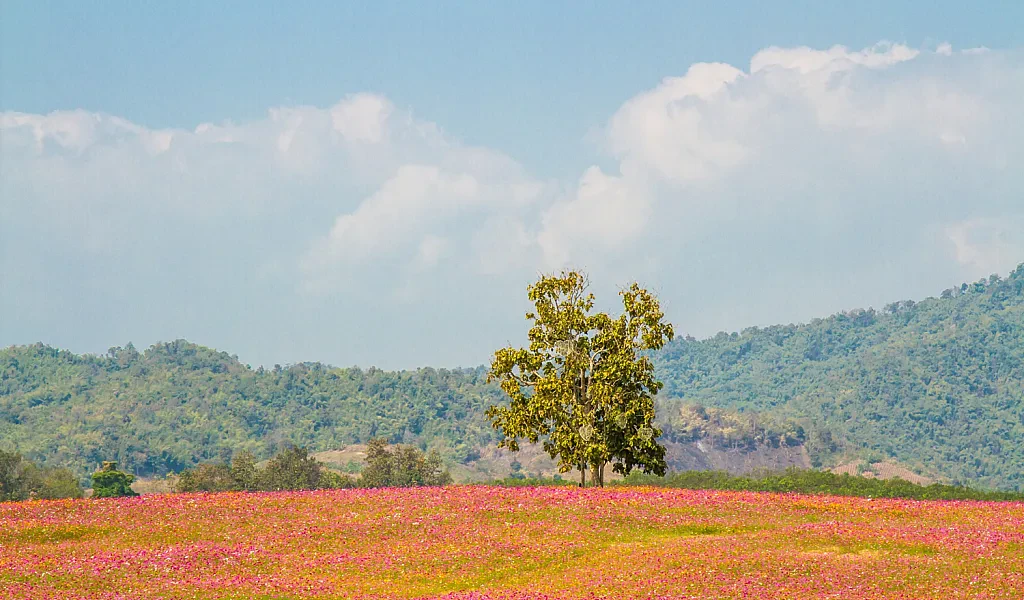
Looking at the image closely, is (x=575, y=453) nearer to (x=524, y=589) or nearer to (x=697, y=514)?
(x=697, y=514)

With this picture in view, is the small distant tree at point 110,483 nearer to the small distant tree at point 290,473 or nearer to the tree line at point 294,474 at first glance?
the tree line at point 294,474

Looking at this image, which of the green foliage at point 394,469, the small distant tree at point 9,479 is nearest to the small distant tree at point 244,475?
the green foliage at point 394,469

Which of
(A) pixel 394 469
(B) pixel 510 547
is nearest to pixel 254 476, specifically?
(A) pixel 394 469

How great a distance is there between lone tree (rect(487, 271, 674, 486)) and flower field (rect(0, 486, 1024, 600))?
636cm

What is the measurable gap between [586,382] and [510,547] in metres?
20.6

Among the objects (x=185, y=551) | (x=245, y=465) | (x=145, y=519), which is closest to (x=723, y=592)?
(x=185, y=551)

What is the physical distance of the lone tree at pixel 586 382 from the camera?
56.1 meters

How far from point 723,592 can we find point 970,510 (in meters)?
20.3

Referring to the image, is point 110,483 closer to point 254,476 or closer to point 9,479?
point 9,479

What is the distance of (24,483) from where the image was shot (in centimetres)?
13550

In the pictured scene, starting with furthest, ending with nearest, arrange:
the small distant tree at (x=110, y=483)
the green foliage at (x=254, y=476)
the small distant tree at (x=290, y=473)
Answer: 1. the small distant tree at (x=110, y=483)
2. the small distant tree at (x=290, y=473)
3. the green foliage at (x=254, y=476)

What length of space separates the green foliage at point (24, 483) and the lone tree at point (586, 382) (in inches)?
3551

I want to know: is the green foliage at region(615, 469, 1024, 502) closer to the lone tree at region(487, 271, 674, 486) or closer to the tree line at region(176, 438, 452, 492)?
the lone tree at region(487, 271, 674, 486)

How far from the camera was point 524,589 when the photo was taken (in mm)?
33281
